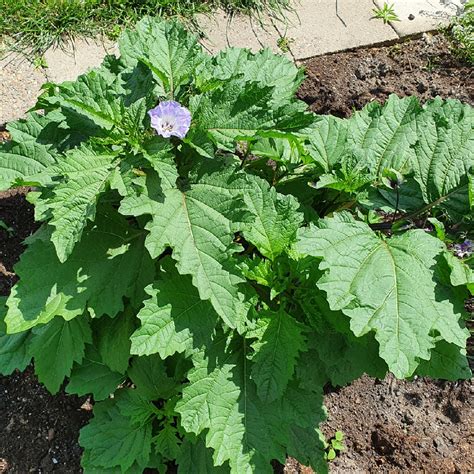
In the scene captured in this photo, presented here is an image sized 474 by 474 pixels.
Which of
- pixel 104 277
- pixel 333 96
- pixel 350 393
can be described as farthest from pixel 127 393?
pixel 333 96

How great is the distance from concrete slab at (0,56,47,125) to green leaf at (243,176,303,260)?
204cm

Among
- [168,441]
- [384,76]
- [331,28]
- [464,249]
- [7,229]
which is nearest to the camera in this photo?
[464,249]

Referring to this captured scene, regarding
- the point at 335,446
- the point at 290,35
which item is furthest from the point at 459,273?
the point at 290,35

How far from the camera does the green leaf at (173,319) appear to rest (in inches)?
109

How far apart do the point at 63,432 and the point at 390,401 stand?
1.83 m

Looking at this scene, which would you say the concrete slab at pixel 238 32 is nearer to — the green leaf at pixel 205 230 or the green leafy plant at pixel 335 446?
the green leaf at pixel 205 230

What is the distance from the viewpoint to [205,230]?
8.84 ft

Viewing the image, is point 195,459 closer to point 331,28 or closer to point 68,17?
point 68,17

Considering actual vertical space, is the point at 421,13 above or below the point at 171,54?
below

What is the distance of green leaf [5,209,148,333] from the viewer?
2908mm

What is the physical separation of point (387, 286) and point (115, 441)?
1586 millimetres

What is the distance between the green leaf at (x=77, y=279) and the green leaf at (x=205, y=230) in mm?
408

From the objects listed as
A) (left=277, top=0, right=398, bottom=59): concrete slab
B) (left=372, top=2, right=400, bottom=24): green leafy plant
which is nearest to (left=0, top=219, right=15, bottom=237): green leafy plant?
(left=277, top=0, right=398, bottom=59): concrete slab

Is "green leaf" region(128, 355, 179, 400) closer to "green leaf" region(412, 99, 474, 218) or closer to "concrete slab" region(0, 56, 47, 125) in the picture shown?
"green leaf" region(412, 99, 474, 218)
